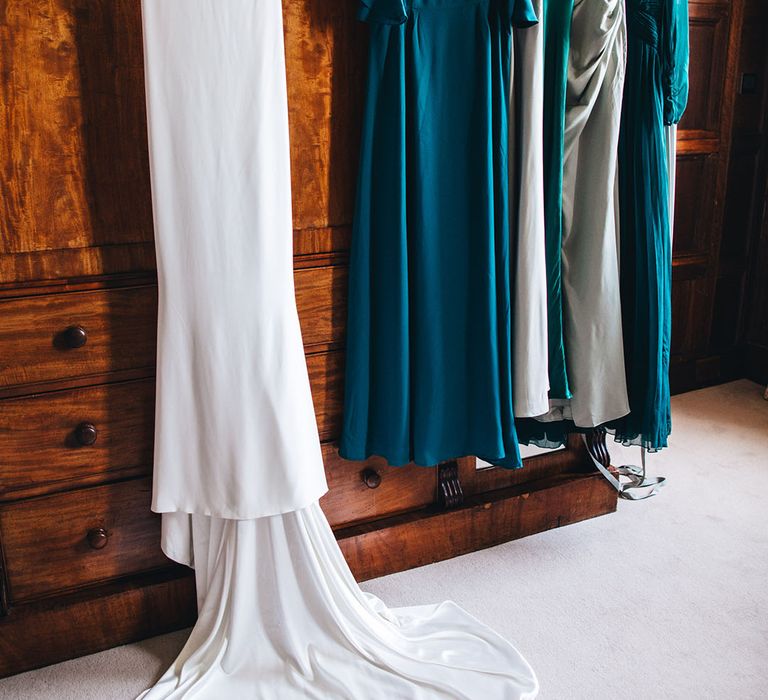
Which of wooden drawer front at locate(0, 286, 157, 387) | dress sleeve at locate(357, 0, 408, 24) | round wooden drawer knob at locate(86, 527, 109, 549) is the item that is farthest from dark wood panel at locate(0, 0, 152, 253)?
round wooden drawer knob at locate(86, 527, 109, 549)

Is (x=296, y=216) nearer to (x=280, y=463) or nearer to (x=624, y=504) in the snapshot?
(x=280, y=463)

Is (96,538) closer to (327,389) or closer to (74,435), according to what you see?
(74,435)

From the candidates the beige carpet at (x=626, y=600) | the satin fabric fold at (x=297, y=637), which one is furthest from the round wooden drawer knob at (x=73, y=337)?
the beige carpet at (x=626, y=600)

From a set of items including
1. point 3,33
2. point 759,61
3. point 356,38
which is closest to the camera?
point 3,33

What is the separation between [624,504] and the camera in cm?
237

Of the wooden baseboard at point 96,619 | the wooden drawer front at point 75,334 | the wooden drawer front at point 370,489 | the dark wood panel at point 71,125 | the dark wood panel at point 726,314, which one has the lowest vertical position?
the wooden baseboard at point 96,619

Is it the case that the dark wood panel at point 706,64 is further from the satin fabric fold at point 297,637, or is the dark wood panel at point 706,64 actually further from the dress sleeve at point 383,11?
the satin fabric fold at point 297,637

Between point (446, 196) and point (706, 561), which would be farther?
point (706, 561)

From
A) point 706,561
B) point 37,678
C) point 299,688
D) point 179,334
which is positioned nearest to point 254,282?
point 179,334

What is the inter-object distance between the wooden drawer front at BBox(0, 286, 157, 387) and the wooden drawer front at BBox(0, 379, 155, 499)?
5 centimetres

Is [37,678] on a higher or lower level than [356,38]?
lower

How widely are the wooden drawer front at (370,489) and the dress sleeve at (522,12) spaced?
101 centimetres

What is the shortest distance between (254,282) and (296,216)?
256mm

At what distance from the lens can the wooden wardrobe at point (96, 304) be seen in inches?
58.6
